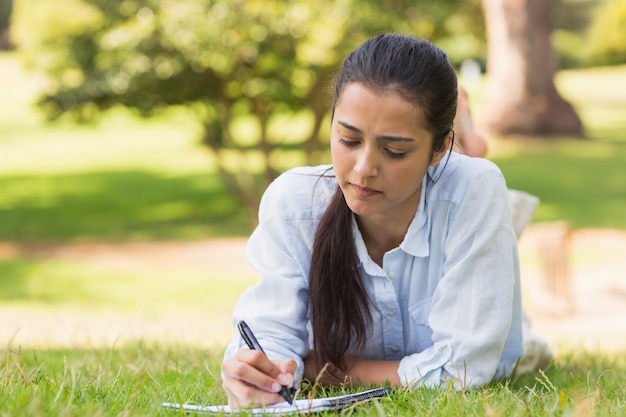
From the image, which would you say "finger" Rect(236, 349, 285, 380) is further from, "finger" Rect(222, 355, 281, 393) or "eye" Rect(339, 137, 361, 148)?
"eye" Rect(339, 137, 361, 148)

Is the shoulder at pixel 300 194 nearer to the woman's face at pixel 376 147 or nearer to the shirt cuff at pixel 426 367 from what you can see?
the woman's face at pixel 376 147

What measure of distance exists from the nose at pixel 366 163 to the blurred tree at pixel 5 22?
4236 centimetres

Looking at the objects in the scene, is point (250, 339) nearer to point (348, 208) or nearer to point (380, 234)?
point (348, 208)

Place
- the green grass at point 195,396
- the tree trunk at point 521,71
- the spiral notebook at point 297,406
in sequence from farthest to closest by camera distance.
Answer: the tree trunk at point 521,71 < the spiral notebook at point 297,406 < the green grass at point 195,396

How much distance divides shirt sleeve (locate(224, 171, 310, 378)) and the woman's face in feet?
1.05

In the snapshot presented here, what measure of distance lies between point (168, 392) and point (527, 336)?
150cm

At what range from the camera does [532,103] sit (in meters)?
21.8

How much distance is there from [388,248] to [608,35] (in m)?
34.9

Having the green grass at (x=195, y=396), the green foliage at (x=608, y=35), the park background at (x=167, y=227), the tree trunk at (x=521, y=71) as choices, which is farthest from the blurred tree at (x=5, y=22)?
the green grass at (x=195, y=396)

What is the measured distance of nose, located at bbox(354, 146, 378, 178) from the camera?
2.74 meters

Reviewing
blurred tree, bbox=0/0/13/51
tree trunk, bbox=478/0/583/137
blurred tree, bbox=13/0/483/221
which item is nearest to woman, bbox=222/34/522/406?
blurred tree, bbox=13/0/483/221

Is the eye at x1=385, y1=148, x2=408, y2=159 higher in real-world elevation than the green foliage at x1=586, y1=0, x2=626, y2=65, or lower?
higher

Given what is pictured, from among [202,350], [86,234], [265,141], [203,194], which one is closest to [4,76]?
[203,194]

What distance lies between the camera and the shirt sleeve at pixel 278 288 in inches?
116
